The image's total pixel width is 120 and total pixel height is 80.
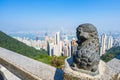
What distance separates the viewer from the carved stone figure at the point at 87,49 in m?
1.63

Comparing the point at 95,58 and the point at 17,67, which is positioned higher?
the point at 95,58

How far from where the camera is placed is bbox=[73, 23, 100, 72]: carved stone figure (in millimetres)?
1634

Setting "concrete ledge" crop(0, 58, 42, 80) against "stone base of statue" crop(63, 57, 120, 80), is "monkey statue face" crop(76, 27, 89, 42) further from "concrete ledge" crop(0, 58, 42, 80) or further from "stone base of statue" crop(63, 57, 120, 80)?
"concrete ledge" crop(0, 58, 42, 80)

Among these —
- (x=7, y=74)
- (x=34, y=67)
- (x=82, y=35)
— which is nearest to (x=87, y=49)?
(x=82, y=35)

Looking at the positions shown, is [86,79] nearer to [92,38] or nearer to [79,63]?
[79,63]

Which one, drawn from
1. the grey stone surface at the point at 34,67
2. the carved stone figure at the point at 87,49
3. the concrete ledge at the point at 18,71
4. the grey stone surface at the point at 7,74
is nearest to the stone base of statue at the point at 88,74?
the carved stone figure at the point at 87,49

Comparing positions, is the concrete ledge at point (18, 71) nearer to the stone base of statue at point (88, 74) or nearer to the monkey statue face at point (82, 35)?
the stone base of statue at point (88, 74)

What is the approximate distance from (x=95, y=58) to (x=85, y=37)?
0.88ft

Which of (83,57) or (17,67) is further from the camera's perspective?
(17,67)

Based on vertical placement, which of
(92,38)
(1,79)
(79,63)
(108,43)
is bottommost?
(108,43)

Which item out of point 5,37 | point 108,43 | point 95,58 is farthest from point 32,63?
point 108,43

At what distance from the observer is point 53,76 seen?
2156 millimetres

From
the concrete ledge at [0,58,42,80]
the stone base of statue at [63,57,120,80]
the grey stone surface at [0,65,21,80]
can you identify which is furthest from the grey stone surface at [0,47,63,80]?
the stone base of statue at [63,57,120,80]

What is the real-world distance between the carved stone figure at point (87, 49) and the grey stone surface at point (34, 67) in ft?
1.71
